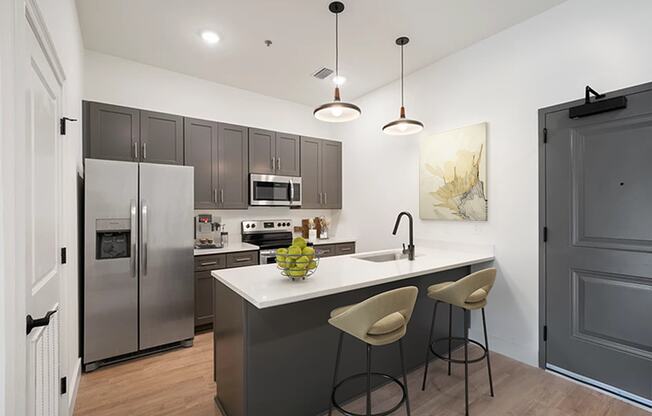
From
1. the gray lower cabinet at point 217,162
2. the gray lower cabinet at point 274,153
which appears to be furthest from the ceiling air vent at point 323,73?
the gray lower cabinet at point 217,162

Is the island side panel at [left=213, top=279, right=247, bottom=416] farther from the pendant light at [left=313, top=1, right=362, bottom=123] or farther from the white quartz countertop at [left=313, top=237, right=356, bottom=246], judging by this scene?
the white quartz countertop at [left=313, top=237, right=356, bottom=246]

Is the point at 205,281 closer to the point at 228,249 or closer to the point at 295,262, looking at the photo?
the point at 228,249

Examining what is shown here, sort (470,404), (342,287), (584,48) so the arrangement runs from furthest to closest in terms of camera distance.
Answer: (584,48) → (470,404) → (342,287)

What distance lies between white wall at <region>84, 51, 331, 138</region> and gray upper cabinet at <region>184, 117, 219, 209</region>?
357mm

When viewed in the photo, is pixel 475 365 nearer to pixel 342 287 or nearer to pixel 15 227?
pixel 342 287

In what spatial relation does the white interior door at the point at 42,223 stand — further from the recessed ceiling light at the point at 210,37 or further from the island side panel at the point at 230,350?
the recessed ceiling light at the point at 210,37

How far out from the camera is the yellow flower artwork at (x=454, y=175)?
299 cm

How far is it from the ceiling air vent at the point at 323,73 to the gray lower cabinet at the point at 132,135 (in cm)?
164

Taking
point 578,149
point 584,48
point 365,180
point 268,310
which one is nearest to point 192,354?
point 268,310

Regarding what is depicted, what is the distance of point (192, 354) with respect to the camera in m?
2.94

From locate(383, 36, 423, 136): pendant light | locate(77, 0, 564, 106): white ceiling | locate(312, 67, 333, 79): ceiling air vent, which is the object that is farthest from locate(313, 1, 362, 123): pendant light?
locate(312, 67, 333, 79): ceiling air vent

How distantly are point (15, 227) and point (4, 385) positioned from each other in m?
0.50

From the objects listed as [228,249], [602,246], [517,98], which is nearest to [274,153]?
[228,249]

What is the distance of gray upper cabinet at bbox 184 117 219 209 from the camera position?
3.51 meters
